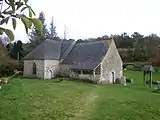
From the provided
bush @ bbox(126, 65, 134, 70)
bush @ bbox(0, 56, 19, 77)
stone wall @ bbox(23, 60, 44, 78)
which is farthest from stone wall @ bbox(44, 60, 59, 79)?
bush @ bbox(126, 65, 134, 70)

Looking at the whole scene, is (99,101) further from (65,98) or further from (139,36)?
(139,36)

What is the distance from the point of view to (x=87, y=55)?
34.1 m

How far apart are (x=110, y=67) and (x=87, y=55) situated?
3.39 metres

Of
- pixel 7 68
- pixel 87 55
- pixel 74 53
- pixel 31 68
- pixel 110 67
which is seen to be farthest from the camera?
pixel 7 68

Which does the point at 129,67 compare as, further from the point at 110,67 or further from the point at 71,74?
the point at 71,74

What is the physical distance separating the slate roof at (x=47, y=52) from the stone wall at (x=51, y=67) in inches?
21.6

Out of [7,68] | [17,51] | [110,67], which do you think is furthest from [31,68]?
[17,51]

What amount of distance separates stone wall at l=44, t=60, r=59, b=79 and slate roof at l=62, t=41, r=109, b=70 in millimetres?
1178

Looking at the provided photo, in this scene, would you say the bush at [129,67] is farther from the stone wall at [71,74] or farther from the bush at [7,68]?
the bush at [7,68]

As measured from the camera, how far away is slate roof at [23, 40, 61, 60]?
1420 inches

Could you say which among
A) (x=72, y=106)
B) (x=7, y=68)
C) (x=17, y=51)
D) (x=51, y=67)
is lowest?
(x=72, y=106)

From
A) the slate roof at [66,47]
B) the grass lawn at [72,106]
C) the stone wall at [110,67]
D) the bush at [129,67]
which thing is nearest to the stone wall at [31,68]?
the slate roof at [66,47]

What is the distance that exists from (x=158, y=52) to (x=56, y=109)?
1619 inches

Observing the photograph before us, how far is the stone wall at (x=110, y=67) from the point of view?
3216 centimetres
